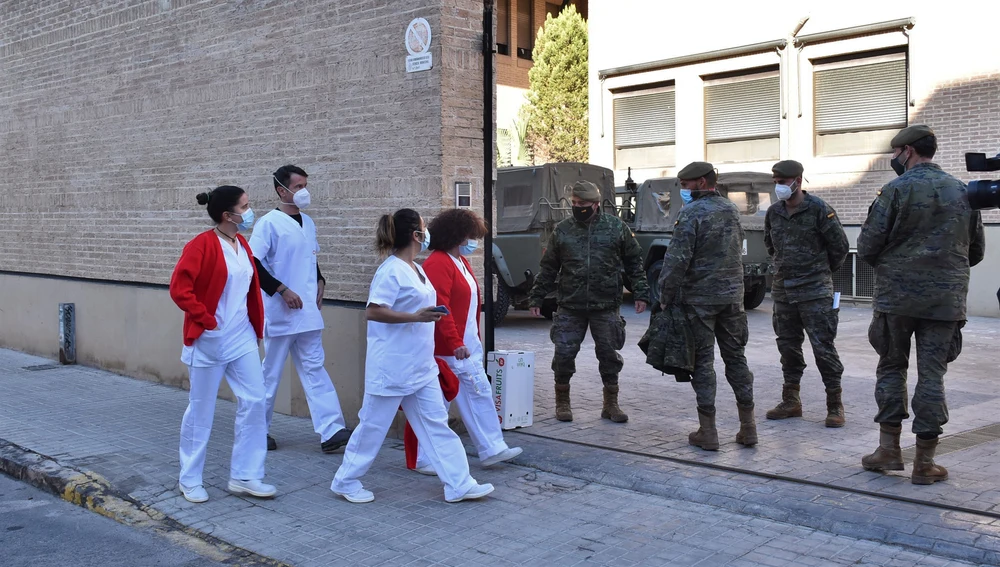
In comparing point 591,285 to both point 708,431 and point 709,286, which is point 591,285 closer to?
point 709,286

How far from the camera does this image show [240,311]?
19.1ft

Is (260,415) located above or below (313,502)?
above

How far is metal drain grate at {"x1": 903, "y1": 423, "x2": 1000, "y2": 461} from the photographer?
644 centimetres

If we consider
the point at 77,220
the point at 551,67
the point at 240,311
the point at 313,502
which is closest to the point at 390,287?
the point at 240,311

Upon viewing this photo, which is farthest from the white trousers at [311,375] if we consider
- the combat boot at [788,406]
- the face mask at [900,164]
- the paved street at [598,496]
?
the face mask at [900,164]

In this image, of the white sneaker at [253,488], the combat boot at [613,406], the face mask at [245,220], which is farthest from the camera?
the combat boot at [613,406]

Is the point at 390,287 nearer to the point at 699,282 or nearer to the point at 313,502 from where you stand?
the point at 313,502

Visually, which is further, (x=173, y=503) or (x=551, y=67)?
(x=551, y=67)

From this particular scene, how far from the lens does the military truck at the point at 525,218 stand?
1435cm

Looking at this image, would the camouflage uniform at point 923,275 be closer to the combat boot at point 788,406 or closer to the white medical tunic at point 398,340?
the combat boot at point 788,406

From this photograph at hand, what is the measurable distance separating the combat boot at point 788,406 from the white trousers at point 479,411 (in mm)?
2469

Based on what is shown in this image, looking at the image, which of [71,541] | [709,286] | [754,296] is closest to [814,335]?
[709,286]

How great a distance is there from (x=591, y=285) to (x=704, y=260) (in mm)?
1002

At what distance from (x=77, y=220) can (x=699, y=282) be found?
7.23 meters
